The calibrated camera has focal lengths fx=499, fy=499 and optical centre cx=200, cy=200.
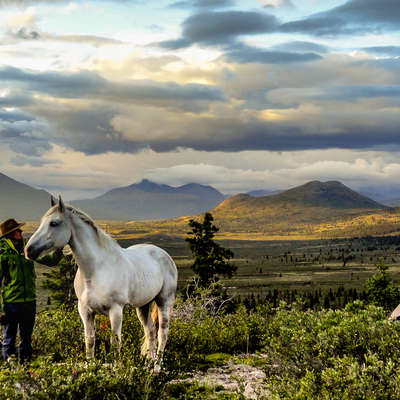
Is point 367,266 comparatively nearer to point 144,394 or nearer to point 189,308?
point 189,308

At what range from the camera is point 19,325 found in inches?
367

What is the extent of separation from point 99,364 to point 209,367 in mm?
4399

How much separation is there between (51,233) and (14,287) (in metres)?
1.90

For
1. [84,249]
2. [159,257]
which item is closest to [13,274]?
[84,249]

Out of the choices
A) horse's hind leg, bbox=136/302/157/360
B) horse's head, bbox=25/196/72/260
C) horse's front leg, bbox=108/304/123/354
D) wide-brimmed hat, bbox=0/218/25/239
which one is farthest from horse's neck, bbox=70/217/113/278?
horse's hind leg, bbox=136/302/157/360

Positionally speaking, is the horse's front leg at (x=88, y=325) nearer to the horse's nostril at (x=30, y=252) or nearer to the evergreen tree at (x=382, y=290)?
the horse's nostril at (x=30, y=252)

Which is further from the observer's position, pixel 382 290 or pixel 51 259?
pixel 382 290

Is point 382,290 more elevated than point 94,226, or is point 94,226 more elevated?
point 94,226

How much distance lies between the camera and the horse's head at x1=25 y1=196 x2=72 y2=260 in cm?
777

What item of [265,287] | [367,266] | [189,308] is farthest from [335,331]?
[367,266]

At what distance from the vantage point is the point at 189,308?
2055cm

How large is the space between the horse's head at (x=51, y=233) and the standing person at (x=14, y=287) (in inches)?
41.8

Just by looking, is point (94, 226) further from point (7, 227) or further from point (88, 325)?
point (7, 227)

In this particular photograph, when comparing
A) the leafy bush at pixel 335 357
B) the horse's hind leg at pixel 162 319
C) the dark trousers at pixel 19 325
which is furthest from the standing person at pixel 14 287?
the leafy bush at pixel 335 357
